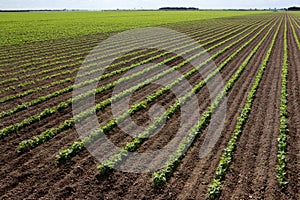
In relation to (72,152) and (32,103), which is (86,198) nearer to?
(72,152)

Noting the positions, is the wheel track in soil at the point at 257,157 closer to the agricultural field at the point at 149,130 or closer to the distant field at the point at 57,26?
the agricultural field at the point at 149,130

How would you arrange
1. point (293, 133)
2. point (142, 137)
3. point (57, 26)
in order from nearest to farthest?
point (142, 137) < point (293, 133) < point (57, 26)

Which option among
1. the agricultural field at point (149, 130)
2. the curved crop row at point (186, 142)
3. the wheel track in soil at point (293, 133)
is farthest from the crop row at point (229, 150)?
the wheel track in soil at point (293, 133)

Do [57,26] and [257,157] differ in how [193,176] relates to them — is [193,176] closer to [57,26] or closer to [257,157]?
[257,157]

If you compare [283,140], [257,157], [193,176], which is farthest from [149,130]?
[283,140]

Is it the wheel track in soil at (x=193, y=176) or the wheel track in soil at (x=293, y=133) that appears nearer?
the wheel track in soil at (x=193, y=176)

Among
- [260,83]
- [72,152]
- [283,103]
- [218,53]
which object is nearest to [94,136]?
[72,152]

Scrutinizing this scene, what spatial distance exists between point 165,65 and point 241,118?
8.96 m

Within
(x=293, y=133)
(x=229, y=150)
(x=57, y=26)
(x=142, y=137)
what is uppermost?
(x=57, y=26)

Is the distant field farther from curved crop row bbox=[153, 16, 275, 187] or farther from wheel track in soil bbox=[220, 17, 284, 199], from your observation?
wheel track in soil bbox=[220, 17, 284, 199]

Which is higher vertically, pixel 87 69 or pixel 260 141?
pixel 87 69

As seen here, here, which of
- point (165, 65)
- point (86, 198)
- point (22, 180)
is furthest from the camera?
point (165, 65)

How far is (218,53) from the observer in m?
22.9

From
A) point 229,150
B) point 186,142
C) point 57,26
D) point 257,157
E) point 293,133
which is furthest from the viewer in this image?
point 57,26
